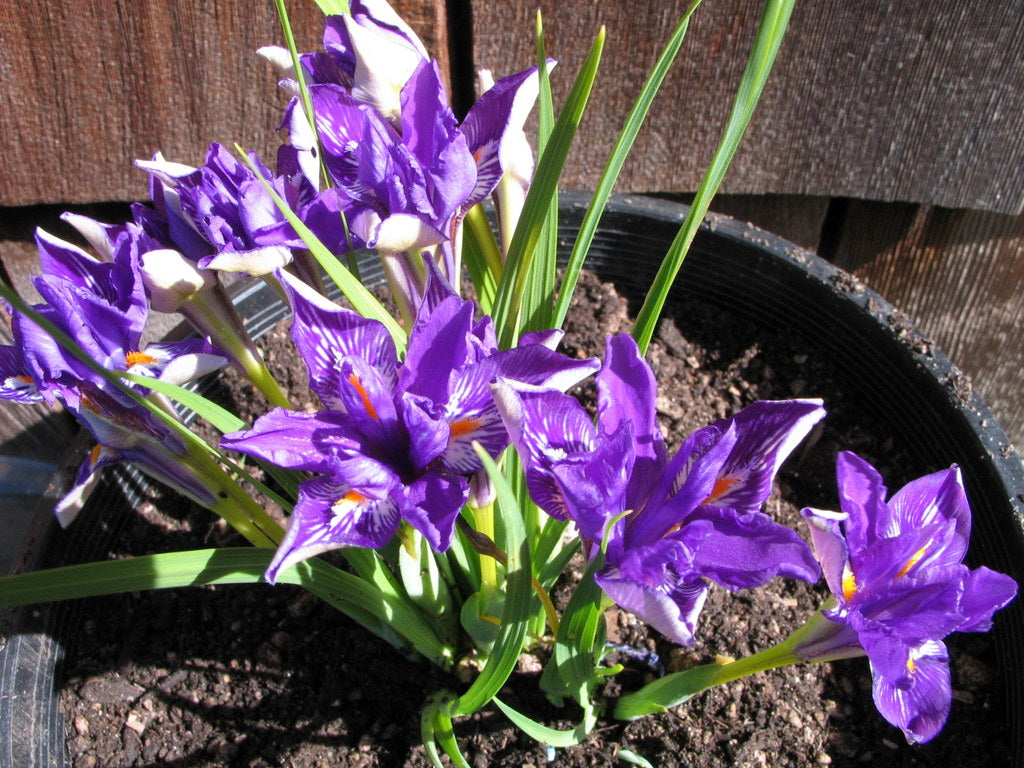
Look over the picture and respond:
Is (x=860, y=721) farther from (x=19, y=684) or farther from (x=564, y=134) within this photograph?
(x=19, y=684)

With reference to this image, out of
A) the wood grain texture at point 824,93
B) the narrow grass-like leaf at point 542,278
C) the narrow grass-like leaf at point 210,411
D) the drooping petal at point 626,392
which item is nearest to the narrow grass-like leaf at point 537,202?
the narrow grass-like leaf at point 542,278

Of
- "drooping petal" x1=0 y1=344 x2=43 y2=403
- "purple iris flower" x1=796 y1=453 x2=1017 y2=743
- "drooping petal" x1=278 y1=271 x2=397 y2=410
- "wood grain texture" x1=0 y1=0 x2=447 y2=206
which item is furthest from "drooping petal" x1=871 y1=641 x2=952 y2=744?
"wood grain texture" x1=0 y1=0 x2=447 y2=206

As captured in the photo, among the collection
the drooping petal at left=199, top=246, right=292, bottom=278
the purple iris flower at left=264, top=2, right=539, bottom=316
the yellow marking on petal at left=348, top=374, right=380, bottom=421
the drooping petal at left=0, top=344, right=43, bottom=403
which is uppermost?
the purple iris flower at left=264, top=2, right=539, bottom=316

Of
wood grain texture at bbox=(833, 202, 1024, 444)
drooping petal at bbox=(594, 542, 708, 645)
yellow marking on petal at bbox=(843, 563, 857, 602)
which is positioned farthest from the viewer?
wood grain texture at bbox=(833, 202, 1024, 444)

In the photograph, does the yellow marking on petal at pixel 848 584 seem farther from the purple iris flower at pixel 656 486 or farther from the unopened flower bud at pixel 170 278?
the unopened flower bud at pixel 170 278

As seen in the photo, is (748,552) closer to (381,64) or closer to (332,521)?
(332,521)

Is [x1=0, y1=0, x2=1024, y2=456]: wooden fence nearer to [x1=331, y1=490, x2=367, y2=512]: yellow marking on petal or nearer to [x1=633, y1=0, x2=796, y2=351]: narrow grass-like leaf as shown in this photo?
[x1=633, y1=0, x2=796, y2=351]: narrow grass-like leaf
